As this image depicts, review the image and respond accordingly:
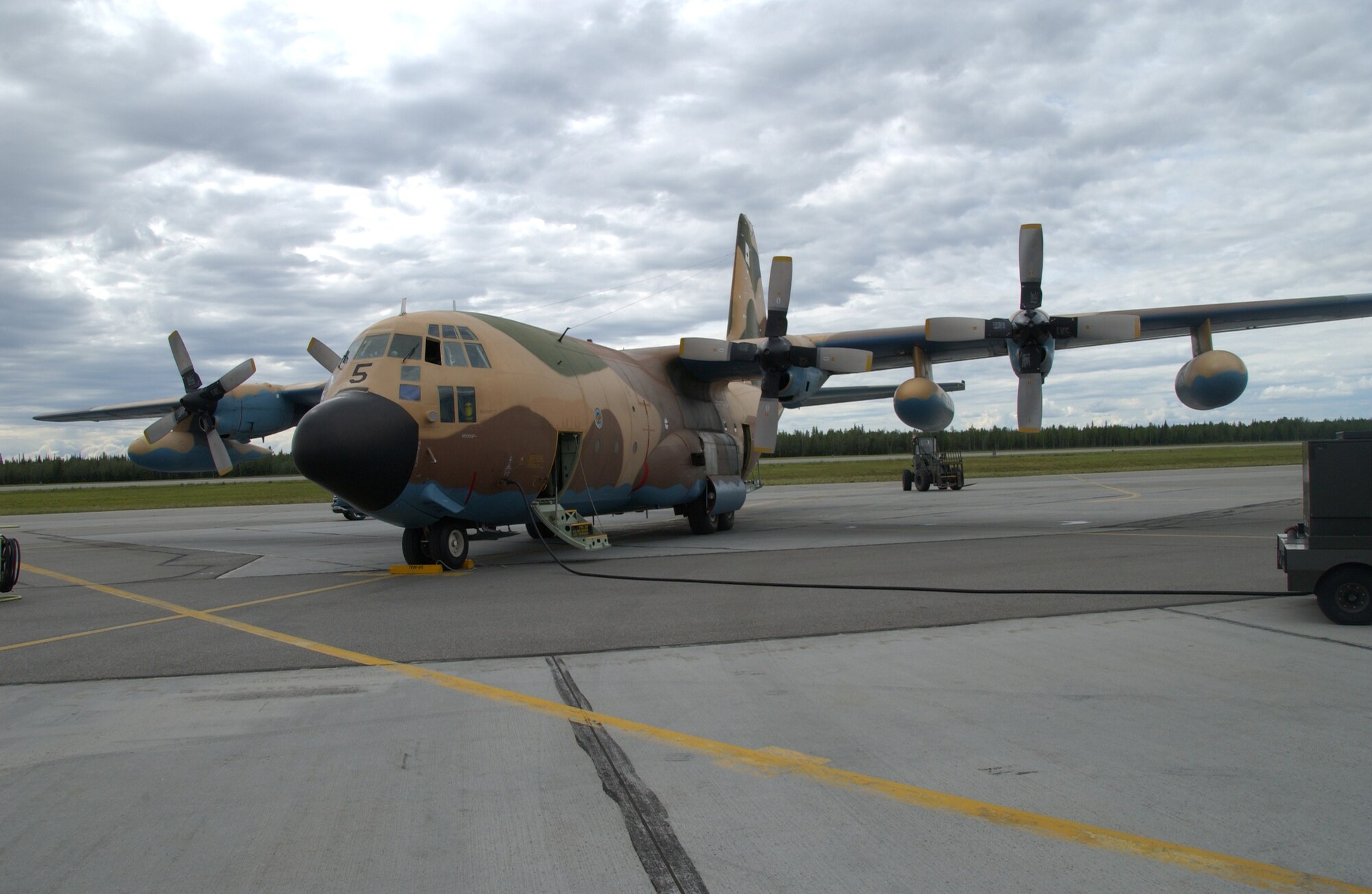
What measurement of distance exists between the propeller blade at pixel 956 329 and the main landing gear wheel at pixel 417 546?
433 inches

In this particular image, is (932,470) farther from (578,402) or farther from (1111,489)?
(578,402)

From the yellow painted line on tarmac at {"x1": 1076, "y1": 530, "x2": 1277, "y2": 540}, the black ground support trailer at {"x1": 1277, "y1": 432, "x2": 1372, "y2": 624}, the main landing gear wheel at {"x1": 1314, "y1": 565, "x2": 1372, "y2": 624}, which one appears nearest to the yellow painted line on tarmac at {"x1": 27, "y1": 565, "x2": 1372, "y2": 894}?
the black ground support trailer at {"x1": 1277, "y1": 432, "x2": 1372, "y2": 624}

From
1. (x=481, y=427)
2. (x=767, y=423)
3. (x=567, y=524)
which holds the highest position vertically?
(x=767, y=423)

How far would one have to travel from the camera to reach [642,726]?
518 cm

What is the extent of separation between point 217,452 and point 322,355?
4.99 m

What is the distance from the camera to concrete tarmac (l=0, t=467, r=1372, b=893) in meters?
3.43

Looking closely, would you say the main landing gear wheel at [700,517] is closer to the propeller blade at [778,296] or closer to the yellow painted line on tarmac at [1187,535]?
the propeller blade at [778,296]

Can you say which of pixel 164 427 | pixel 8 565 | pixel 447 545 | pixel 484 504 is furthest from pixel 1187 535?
pixel 164 427

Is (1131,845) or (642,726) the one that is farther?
(642,726)

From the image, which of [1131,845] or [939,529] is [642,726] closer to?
[1131,845]

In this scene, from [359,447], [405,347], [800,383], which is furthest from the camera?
[800,383]

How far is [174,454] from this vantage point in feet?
72.7

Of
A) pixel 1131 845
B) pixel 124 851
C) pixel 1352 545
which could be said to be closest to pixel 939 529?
pixel 1352 545

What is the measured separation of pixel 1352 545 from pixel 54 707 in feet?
33.3
